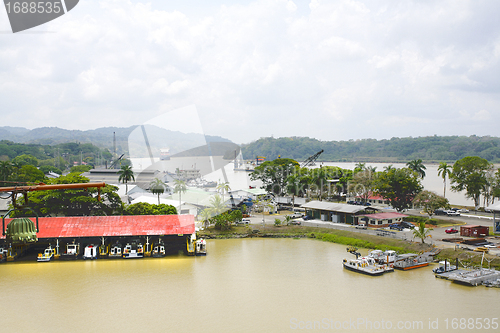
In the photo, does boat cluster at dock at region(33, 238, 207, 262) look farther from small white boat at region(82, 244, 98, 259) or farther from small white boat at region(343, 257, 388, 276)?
small white boat at region(343, 257, 388, 276)

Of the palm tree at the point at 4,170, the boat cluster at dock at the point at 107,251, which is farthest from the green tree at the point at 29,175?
the boat cluster at dock at the point at 107,251

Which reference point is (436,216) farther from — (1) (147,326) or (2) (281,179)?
(1) (147,326)

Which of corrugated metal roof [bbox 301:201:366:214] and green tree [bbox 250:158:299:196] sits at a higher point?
green tree [bbox 250:158:299:196]

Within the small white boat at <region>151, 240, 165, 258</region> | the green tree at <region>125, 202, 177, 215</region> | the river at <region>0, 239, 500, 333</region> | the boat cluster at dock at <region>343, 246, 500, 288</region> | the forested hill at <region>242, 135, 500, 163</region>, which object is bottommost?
the river at <region>0, 239, 500, 333</region>

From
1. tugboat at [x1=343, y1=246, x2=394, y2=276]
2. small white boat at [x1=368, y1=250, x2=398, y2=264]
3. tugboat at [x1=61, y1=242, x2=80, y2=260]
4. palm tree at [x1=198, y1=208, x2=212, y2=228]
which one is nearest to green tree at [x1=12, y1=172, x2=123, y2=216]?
tugboat at [x1=61, y1=242, x2=80, y2=260]

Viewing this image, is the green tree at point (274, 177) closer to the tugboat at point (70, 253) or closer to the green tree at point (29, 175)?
the green tree at point (29, 175)

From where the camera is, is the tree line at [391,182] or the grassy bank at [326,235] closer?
the grassy bank at [326,235]

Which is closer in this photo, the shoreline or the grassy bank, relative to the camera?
the shoreline

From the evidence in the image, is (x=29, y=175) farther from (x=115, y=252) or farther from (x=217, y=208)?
(x=115, y=252)

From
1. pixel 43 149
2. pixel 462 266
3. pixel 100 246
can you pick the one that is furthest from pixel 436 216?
pixel 43 149
